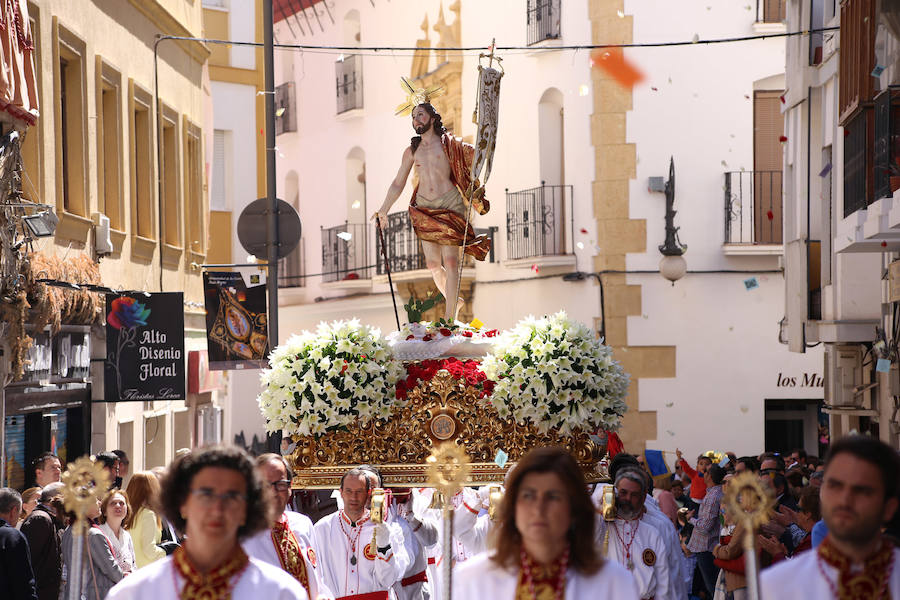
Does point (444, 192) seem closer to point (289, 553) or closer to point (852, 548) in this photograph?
point (289, 553)

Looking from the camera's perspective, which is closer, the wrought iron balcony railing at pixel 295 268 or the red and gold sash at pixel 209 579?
the red and gold sash at pixel 209 579

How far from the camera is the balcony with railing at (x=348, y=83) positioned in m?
26.2

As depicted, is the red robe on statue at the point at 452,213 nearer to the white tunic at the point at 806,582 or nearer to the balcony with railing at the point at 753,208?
the white tunic at the point at 806,582

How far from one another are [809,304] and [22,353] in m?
8.85

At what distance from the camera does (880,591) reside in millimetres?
4285

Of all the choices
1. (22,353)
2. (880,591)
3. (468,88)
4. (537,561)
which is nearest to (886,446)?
(880,591)

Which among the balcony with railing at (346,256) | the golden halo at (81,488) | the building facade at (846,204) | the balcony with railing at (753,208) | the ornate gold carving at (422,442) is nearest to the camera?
the golden halo at (81,488)

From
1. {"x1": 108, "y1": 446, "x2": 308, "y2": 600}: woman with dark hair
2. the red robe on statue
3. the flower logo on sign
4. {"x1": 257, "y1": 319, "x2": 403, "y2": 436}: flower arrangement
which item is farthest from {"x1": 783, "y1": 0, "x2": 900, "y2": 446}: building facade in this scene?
{"x1": 108, "y1": 446, "x2": 308, "y2": 600}: woman with dark hair

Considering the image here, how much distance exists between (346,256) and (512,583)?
21.7 m

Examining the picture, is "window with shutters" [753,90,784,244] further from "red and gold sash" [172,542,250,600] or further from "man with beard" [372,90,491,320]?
"red and gold sash" [172,542,250,600]

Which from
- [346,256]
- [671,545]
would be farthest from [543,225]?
[671,545]

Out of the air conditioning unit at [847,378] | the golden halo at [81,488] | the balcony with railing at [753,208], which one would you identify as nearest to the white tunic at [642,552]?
the golden halo at [81,488]

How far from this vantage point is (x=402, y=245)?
23516 millimetres

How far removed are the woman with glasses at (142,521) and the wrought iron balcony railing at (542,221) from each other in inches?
469
